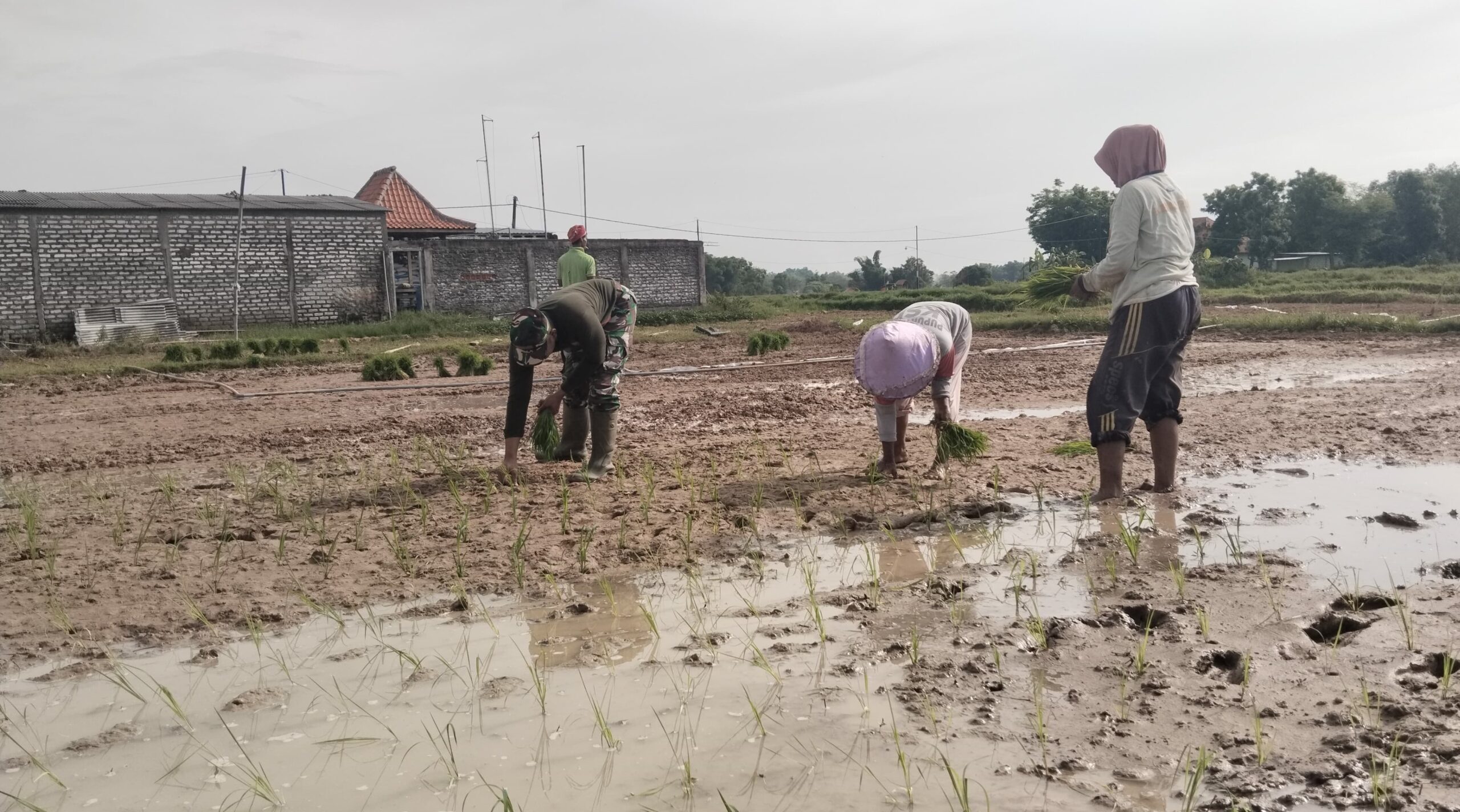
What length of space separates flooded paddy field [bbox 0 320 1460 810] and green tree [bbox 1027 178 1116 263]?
50.7m

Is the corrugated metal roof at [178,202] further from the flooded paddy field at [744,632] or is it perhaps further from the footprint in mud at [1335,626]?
the footprint in mud at [1335,626]

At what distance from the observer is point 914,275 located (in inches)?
2008

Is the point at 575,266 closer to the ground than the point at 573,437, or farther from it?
farther from it

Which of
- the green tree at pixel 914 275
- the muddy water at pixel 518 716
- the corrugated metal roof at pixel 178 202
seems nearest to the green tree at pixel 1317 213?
the green tree at pixel 914 275

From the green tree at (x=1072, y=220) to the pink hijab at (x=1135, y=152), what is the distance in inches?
1999

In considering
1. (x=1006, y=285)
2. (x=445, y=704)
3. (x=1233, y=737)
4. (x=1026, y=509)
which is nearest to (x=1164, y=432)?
(x=1026, y=509)

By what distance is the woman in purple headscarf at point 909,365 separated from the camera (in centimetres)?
500

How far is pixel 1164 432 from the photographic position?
500 cm

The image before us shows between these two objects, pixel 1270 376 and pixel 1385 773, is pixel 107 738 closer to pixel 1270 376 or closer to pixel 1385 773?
pixel 1385 773

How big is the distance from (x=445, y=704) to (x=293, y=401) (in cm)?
806

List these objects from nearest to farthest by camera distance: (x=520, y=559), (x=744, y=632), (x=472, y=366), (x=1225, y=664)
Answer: (x=1225, y=664) < (x=744, y=632) < (x=520, y=559) < (x=472, y=366)

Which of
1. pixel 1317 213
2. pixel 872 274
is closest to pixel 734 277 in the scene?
pixel 872 274

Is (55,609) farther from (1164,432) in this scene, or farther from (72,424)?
(72,424)

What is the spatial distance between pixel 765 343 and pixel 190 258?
14.6 metres
